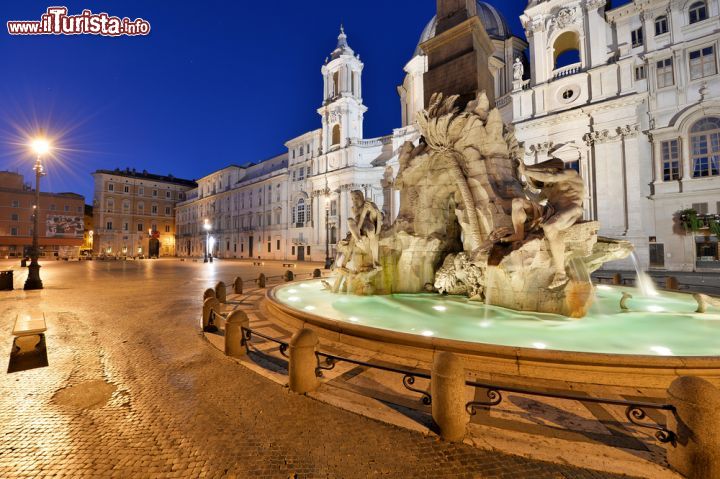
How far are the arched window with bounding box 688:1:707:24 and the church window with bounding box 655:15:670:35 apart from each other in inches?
52.4

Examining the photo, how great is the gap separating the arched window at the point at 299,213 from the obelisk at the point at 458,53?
41834 millimetres

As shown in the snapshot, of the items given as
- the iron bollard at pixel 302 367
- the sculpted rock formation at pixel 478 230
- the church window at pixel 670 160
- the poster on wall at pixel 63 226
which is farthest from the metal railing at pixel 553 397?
the poster on wall at pixel 63 226

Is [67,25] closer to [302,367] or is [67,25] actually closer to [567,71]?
[302,367]

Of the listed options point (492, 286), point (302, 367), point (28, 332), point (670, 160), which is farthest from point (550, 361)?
point (670, 160)

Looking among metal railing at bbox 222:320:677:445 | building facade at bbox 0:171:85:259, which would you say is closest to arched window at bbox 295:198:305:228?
building facade at bbox 0:171:85:259

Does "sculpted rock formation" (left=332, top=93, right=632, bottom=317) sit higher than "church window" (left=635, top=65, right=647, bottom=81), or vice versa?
"church window" (left=635, top=65, right=647, bottom=81)

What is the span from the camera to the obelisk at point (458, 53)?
11008mm

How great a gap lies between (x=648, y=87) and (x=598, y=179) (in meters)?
7.92

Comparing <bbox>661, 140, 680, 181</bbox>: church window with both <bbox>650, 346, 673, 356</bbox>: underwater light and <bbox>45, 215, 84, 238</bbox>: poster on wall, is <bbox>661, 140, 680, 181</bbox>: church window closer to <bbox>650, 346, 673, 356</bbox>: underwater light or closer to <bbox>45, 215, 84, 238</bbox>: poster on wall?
<bbox>650, 346, 673, 356</bbox>: underwater light

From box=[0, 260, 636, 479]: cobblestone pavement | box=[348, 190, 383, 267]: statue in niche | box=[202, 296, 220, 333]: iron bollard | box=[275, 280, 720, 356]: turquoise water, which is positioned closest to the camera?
box=[0, 260, 636, 479]: cobblestone pavement

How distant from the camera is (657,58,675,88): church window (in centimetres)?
2494

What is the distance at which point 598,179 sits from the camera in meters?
27.0

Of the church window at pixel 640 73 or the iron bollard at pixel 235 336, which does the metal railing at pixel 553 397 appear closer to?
the iron bollard at pixel 235 336

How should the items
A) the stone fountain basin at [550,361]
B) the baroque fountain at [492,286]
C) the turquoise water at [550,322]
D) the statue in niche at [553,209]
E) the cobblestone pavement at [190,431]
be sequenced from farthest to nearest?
1. the statue in niche at [553,209]
2. the turquoise water at [550,322]
3. the baroque fountain at [492,286]
4. the stone fountain basin at [550,361]
5. the cobblestone pavement at [190,431]
